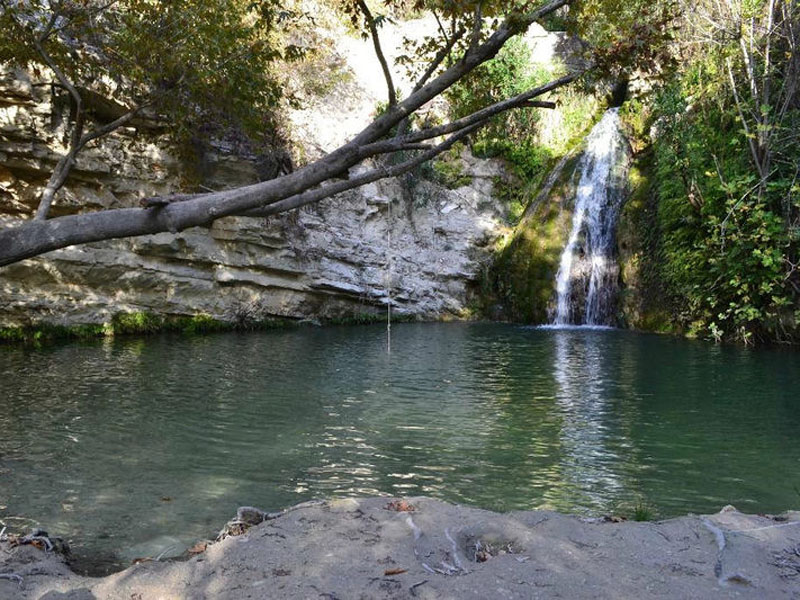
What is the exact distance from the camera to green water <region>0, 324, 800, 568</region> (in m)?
5.20

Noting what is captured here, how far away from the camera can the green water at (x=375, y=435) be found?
5195 mm

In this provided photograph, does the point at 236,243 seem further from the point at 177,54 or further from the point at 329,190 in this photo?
the point at 329,190

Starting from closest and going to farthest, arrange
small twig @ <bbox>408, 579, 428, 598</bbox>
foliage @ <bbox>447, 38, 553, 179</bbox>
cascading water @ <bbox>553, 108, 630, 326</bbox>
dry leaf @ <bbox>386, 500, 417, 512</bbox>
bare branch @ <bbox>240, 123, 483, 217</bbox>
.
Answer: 1. small twig @ <bbox>408, 579, 428, 598</bbox>
2. dry leaf @ <bbox>386, 500, 417, 512</bbox>
3. bare branch @ <bbox>240, 123, 483, 217</bbox>
4. cascading water @ <bbox>553, 108, 630, 326</bbox>
5. foliage @ <bbox>447, 38, 553, 179</bbox>

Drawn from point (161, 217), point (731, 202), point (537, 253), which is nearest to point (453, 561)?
point (161, 217)

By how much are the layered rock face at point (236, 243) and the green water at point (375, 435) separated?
12.4 ft

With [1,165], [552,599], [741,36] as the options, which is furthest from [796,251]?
[1,165]

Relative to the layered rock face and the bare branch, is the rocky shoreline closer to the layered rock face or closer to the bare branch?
the bare branch

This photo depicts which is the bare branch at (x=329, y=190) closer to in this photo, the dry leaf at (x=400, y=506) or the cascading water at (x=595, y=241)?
the dry leaf at (x=400, y=506)

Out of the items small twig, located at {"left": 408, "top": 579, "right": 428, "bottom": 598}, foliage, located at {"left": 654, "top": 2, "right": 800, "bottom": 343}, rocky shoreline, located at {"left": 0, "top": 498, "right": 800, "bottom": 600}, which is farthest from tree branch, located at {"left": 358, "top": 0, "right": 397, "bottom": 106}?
foliage, located at {"left": 654, "top": 2, "right": 800, "bottom": 343}

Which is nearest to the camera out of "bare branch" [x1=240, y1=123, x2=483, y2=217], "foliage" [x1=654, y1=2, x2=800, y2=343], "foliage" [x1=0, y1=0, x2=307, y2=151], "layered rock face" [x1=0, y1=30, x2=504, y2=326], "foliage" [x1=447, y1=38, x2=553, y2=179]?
"bare branch" [x1=240, y1=123, x2=483, y2=217]

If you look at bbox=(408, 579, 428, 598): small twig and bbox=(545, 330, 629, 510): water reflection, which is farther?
bbox=(545, 330, 629, 510): water reflection

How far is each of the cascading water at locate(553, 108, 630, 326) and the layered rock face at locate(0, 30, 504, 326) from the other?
157 inches

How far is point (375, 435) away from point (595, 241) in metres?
13.7

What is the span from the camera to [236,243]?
18312 millimetres
